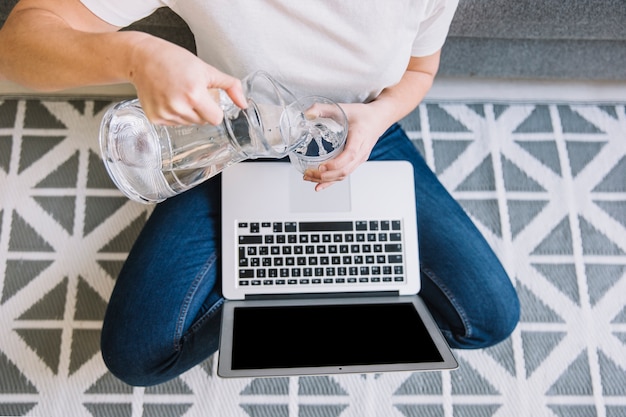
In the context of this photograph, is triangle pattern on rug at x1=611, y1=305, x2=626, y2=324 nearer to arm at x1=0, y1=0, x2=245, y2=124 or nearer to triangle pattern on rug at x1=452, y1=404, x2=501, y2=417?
triangle pattern on rug at x1=452, y1=404, x2=501, y2=417

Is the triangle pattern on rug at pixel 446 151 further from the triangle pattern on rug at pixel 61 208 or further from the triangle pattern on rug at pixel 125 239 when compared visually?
the triangle pattern on rug at pixel 61 208

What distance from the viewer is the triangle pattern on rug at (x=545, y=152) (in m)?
1.34

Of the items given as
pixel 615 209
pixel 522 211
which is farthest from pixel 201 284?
pixel 615 209

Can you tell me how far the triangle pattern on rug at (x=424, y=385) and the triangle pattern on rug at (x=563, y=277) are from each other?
356 millimetres

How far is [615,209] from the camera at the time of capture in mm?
1327

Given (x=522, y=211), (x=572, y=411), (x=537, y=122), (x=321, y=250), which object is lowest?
(x=572, y=411)

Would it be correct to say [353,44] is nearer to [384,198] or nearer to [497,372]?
[384,198]

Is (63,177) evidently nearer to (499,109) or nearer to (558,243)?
(499,109)

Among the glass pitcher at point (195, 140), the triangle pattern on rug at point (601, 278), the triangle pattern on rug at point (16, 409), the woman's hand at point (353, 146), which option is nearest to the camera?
the glass pitcher at point (195, 140)

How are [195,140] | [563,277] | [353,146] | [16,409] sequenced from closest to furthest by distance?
[195,140], [353,146], [16,409], [563,277]

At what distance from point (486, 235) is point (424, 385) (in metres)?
0.39

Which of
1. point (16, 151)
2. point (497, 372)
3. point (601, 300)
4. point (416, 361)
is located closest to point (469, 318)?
point (416, 361)

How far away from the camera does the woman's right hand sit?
512 mm

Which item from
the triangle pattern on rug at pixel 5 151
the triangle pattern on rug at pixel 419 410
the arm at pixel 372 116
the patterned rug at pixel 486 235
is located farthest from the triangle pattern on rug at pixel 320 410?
the triangle pattern on rug at pixel 5 151
